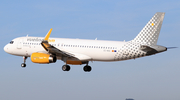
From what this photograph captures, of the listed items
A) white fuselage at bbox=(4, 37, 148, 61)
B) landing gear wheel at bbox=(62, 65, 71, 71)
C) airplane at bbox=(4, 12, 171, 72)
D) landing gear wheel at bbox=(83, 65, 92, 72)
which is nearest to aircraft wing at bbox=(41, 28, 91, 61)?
airplane at bbox=(4, 12, 171, 72)

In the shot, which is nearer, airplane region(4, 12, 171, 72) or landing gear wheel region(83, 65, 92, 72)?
airplane region(4, 12, 171, 72)

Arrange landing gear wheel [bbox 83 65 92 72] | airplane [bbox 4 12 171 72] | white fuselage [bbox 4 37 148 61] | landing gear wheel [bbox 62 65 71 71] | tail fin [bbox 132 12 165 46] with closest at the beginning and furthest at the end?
airplane [bbox 4 12 171 72]
tail fin [bbox 132 12 165 46]
white fuselage [bbox 4 37 148 61]
landing gear wheel [bbox 62 65 71 71]
landing gear wheel [bbox 83 65 92 72]

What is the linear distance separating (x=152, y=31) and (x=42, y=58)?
58.7 feet

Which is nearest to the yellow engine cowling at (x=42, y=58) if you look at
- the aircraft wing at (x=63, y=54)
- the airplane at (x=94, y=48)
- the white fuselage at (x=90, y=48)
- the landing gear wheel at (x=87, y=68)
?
the airplane at (x=94, y=48)

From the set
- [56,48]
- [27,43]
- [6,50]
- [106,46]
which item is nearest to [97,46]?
[106,46]

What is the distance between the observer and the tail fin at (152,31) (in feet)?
177

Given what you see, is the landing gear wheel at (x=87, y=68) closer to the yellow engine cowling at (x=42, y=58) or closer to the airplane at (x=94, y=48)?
the airplane at (x=94, y=48)

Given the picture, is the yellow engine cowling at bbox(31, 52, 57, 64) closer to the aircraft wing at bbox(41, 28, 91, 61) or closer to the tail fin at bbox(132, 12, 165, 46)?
the aircraft wing at bbox(41, 28, 91, 61)

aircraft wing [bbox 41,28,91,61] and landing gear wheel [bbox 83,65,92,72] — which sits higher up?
aircraft wing [bbox 41,28,91,61]

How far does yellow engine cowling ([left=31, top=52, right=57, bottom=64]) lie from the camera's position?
178 ft

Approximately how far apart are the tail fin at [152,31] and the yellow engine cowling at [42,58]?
14189mm

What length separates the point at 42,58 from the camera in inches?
2141

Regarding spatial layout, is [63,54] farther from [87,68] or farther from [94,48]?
[87,68]

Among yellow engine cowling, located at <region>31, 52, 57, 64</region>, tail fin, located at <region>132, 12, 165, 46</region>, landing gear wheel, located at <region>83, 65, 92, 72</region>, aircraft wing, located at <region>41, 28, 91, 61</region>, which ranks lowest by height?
landing gear wheel, located at <region>83, 65, 92, 72</region>
